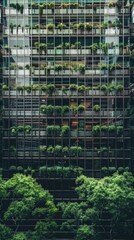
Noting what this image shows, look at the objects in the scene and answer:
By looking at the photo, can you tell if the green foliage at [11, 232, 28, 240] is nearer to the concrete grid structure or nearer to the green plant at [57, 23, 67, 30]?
the concrete grid structure

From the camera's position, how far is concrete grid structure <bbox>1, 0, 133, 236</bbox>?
4888 cm

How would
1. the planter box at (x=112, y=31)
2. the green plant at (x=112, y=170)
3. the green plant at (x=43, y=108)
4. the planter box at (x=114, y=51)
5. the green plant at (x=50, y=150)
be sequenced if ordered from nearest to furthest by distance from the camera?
the green plant at (x=112, y=170)
the green plant at (x=50, y=150)
the green plant at (x=43, y=108)
the planter box at (x=114, y=51)
the planter box at (x=112, y=31)

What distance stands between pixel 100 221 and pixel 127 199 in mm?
5822

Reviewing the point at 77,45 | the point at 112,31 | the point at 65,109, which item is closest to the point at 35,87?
the point at 65,109

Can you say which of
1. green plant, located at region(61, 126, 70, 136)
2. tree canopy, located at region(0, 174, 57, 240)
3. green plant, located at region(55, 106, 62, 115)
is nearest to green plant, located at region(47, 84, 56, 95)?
green plant, located at region(55, 106, 62, 115)

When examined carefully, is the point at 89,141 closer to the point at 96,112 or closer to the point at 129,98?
the point at 96,112

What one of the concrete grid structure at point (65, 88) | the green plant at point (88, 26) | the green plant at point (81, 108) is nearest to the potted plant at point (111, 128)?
the concrete grid structure at point (65, 88)

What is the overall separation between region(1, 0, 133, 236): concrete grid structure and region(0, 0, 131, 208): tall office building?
11cm

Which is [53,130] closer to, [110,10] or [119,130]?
[119,130]

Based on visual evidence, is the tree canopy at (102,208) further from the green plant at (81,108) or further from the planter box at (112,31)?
the planter box at (112,31)

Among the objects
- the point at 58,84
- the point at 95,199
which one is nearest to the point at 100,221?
the point at 95,199

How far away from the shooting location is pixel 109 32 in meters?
49.8

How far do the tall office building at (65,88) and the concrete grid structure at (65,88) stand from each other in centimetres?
11

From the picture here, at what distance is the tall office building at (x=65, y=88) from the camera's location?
4888 cm
